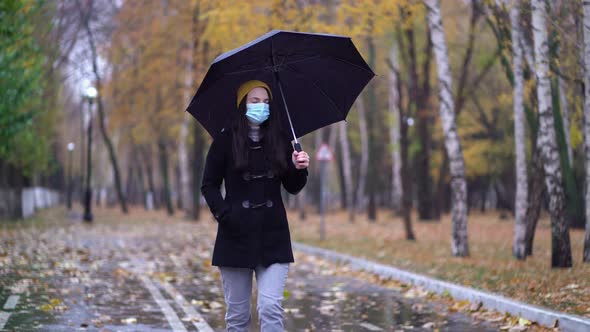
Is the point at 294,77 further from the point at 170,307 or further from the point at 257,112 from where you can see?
the point at 170,307

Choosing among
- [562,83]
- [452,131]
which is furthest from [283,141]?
[562,83]

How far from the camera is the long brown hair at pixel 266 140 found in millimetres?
5676

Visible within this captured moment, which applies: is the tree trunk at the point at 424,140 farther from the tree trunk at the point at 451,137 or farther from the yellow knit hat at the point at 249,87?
the yellow knit hat at the point at 249,87

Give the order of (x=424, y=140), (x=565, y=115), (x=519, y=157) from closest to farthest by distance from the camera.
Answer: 1. (x=519, y=157)
2. (x=565, y=115)
3. (x=424, y=140)

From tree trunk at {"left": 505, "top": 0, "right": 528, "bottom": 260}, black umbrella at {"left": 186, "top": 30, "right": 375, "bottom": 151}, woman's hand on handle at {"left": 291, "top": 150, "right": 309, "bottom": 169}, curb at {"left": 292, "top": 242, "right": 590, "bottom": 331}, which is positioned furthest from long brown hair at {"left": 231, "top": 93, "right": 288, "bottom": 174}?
tree trunk at {"left": 505, "top": 0, "right": 528, "bottom": 260}

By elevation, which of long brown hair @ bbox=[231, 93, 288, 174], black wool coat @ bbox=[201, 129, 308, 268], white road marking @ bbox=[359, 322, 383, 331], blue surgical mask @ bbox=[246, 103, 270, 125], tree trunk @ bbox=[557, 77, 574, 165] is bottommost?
white road marking @ bbox=[359, 322, 383, 331]

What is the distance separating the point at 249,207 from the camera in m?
5.69

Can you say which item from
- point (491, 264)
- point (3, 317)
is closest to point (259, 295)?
point (3, 317)

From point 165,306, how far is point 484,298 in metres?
3.94

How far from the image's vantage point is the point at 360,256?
18547 millimetres

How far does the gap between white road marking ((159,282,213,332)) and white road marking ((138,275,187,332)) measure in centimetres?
16

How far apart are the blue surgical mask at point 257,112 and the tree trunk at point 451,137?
483 inches

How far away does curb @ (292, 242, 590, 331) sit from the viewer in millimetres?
8516

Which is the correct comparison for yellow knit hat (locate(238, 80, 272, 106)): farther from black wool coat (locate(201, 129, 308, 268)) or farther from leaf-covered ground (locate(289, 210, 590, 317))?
leaf-covered ground (locate(289, 210, 590, 317))
